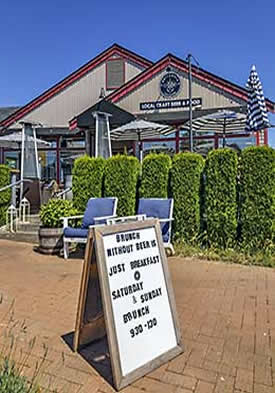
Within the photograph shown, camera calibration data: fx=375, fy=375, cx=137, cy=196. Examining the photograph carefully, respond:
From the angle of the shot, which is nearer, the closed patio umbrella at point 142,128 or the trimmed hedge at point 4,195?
the trimmed hedge at point 4,195

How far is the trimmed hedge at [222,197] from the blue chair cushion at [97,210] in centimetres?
177

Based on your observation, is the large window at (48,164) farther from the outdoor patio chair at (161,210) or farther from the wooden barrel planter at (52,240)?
the outdoor patio chair at (161,210)

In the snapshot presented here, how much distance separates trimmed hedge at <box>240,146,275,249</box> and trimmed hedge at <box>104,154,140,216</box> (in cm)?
211

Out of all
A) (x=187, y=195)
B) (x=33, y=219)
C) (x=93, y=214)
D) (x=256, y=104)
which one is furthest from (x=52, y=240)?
(x=256, y=104)

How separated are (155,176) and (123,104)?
28.4ft

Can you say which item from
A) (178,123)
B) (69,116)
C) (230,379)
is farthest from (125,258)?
(69,116)

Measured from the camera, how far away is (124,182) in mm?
7477

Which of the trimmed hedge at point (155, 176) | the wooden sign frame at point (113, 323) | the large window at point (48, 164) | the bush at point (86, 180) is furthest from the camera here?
the large window at point (48, 164)

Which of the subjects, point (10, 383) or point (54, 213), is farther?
point (54, 213)

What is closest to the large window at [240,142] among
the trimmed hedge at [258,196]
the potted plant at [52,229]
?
the trimmed hedge at [258,196]

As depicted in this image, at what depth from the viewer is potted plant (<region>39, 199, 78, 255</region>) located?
6.87 meters

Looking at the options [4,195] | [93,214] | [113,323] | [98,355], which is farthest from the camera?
[4,195]

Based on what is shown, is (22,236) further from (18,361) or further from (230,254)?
(18,361)

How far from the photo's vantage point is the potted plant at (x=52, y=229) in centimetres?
687
